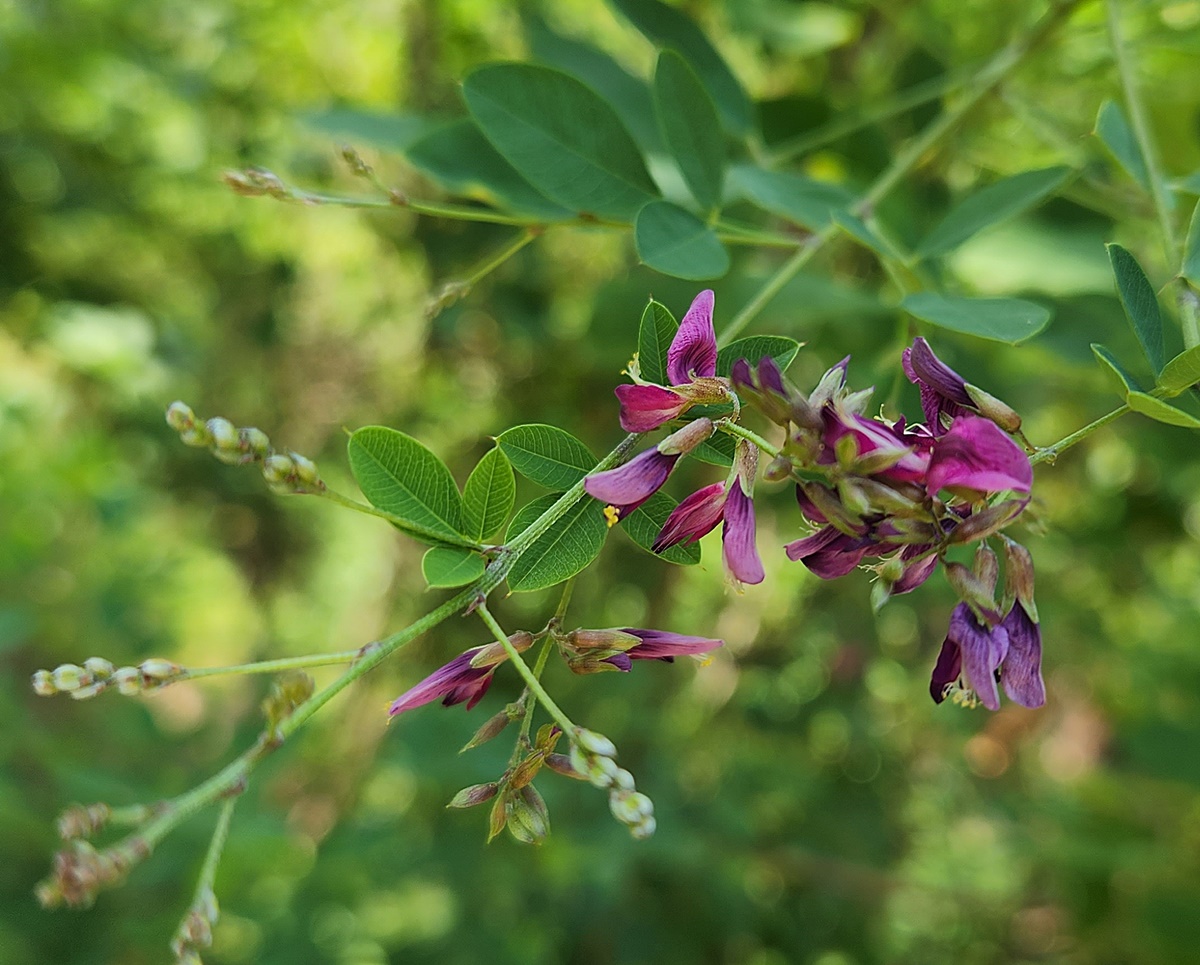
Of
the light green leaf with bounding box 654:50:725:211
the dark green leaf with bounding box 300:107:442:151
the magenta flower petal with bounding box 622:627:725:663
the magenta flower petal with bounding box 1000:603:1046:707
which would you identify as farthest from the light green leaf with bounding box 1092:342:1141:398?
the dark green leaf with bounding box 300:107:442:151

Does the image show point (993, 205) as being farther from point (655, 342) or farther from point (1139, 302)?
point (655, 342)

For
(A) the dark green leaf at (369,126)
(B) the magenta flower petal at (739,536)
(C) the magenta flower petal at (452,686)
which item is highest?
(B) the magenta flower petal at (739,536)

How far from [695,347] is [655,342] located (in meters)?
0.04

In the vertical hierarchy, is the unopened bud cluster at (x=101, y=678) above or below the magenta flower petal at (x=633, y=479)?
below

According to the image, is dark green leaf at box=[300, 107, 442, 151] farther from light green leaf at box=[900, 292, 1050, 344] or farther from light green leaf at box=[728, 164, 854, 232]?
light green leaf at box=[900, 292, 1050, 344]

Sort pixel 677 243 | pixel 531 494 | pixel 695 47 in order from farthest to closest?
pixel 531 494, pixel 695 47, pixel 677 243

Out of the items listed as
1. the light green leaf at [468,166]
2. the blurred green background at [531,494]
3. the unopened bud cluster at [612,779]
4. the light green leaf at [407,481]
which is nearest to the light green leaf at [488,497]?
the light green leaf at [407,481]

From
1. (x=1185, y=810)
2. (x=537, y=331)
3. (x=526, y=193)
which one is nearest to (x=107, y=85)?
(x=537, y=331)

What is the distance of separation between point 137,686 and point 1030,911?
2.36m

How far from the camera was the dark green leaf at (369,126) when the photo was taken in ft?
3.27

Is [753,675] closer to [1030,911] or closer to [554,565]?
[1030,911]

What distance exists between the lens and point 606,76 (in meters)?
1.00

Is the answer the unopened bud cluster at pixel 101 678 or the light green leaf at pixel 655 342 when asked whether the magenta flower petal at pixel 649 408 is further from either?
the unopened bud cluster at pixel 101 678

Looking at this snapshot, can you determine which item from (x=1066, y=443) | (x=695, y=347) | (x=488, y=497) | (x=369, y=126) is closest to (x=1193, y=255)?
(x=1066, y=443)
